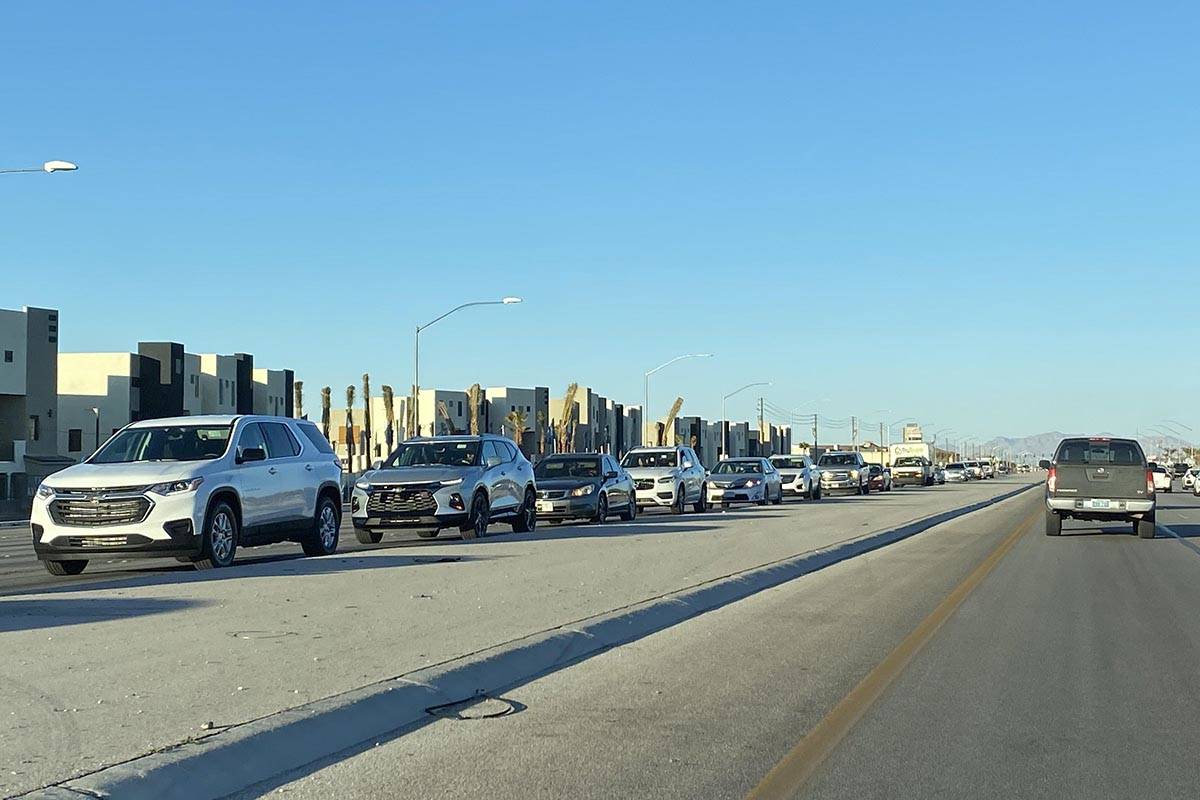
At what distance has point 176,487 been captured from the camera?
17.7 m

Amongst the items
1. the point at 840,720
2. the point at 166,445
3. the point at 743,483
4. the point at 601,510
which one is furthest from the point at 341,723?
the point at 743,483

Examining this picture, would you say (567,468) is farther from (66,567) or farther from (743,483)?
(66,567)

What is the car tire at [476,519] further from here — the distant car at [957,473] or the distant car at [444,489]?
the distant car at [957,473]

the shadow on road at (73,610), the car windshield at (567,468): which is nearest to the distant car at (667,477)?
the car windshield at (567,468)

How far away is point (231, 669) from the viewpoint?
32.6ft

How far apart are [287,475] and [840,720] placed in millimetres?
12705

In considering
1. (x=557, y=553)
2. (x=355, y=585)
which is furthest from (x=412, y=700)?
(x=557, y=553)

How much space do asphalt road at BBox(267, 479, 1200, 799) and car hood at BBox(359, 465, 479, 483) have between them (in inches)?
395

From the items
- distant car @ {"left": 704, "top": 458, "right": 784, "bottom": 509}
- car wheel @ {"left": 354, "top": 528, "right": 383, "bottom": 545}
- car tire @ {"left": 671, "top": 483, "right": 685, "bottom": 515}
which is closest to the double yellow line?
car wheel @ {"left": 354, "top": 528, "right": 383, "bottom": 545}

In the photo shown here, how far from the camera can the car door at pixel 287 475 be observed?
1998 centimetres

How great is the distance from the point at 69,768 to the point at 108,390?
74.9m

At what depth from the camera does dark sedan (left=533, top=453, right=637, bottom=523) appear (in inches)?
1275

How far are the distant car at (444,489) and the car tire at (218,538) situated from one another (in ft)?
19.2

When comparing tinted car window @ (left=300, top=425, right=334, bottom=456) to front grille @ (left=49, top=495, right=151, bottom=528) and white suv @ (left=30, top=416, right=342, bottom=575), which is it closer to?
white suv @ (left=30, top=416, right=342, bottom=575)
